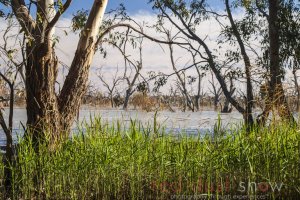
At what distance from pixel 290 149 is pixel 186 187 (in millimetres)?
1021

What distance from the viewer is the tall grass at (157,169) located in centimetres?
428

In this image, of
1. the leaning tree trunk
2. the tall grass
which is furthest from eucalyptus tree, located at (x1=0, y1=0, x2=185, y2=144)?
the tall grass

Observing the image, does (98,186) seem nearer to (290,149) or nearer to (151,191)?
(151,191)

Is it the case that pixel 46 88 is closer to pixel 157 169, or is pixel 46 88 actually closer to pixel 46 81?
pixel 46 81

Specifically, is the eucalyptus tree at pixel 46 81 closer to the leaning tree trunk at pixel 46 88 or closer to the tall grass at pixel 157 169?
the leaning tree trunk at pixel 46 88

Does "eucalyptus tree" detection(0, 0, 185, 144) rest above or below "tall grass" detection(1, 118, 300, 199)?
above

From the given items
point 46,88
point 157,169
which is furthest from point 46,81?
point 157,169

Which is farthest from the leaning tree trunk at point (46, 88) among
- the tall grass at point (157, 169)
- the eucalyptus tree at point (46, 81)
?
the tall grass at point (157, 169)

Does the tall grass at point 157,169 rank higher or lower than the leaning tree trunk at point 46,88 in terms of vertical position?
lower

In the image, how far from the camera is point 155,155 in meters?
4.59

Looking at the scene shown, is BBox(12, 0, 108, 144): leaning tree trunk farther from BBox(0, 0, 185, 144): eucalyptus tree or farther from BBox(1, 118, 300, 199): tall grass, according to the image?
BBox(1, 118, 300, 199): tall grass

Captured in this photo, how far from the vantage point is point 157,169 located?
447 cm

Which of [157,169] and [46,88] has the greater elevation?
[46,88]

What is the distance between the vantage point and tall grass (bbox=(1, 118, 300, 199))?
14.0 feet
